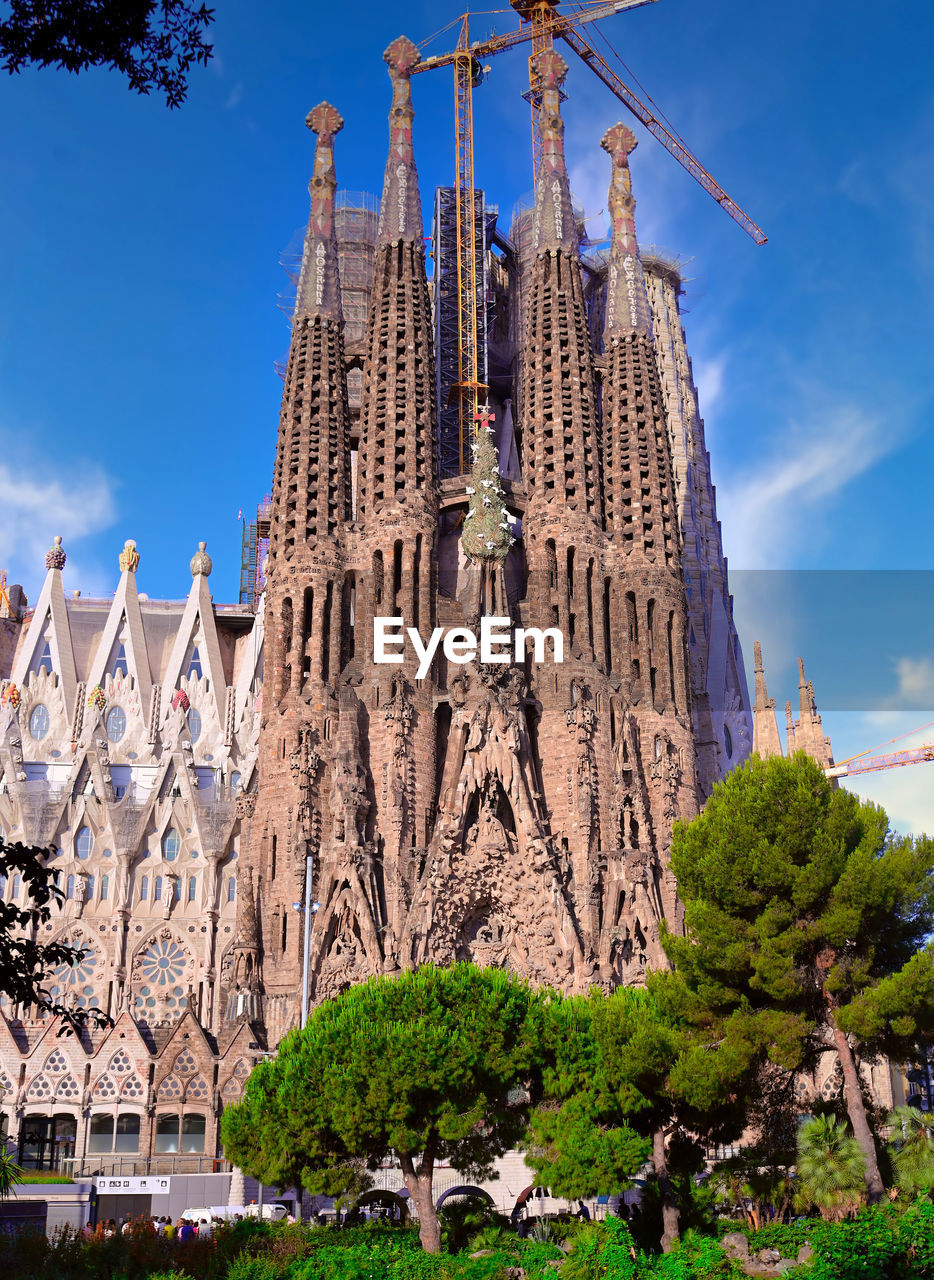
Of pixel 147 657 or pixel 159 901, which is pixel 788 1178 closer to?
pixel 159 901

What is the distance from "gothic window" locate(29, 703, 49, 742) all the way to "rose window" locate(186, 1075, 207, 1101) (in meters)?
19.9

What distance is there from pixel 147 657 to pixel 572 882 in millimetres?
23048

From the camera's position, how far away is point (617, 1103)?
23109 mm

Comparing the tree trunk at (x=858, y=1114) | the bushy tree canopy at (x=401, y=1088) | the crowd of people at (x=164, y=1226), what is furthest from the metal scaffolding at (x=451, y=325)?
the crowd of people at (x=164, y=1226)

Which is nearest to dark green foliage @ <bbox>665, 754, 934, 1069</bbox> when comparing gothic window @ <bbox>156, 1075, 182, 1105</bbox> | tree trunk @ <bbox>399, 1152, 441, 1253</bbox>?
tree trunk @ <bbox>399, 1152, 441, 1253</bbox>

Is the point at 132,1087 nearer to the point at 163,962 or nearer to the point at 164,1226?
the point at 163,962

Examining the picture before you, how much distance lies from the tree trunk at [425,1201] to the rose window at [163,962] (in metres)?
23.2

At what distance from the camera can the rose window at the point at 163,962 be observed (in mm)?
44656

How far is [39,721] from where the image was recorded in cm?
5128

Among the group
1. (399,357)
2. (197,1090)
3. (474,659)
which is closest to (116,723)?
(474,659)

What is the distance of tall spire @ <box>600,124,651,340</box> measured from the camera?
4644cm

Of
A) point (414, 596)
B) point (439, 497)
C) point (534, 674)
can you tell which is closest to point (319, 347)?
point (439, 497)

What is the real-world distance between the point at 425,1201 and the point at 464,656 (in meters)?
20.2

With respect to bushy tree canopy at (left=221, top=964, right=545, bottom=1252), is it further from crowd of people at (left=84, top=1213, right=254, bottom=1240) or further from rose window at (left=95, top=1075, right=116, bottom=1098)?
rose window at (left=95, top=1075, right=116, bottom=1098)
